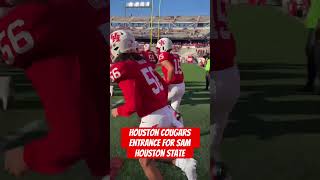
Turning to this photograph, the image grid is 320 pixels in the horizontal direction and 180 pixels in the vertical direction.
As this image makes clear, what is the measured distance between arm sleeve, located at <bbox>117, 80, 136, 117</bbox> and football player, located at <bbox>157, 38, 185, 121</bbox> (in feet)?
0.74

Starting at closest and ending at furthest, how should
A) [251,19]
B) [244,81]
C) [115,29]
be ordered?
[115,29] < [251,19] < [244,81]

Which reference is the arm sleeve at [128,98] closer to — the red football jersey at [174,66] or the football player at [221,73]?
the red football jersey at [174,66]

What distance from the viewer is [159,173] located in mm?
2801

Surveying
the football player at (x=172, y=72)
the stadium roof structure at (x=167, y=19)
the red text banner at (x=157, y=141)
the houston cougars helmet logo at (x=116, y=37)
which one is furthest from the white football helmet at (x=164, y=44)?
the red text banner at (x=157, y=141)

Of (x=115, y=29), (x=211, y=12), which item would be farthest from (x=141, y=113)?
(x=211, y=12)

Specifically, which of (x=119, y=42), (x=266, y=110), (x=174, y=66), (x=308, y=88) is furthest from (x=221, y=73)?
(x=308, y=88)

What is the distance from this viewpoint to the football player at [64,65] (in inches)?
109

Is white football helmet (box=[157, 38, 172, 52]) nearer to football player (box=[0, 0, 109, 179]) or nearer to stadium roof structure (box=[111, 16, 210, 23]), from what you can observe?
stadium roof structure (box=[111, 16, 210, 23])

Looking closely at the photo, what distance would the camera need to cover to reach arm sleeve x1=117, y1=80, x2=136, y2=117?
272 centimetres

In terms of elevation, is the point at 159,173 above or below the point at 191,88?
below

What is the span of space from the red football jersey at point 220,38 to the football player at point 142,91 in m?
0.39

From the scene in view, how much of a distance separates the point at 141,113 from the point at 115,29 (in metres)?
0.53

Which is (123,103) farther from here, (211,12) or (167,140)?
(211,12)

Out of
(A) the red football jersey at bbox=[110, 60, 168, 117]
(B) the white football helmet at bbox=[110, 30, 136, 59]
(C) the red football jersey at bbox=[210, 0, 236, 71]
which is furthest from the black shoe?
(B) the white football helmet at bbox=[110, 30, 136, 59]
